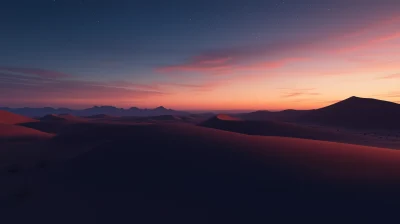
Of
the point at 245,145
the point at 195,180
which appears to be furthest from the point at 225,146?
the point at 195,180

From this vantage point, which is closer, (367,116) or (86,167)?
(86,167)

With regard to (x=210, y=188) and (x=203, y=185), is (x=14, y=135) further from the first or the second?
(x=210, y=188)

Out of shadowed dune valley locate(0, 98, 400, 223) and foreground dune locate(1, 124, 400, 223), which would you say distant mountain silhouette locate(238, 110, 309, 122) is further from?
foreground dune locate(1, 124, 400, 223)

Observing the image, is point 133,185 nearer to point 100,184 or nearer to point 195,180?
point 100,184

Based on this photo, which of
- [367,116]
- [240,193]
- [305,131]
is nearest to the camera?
[240,193]

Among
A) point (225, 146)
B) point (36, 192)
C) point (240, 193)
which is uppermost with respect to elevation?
point (225, 146)

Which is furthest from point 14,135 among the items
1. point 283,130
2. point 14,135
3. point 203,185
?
point 283,130

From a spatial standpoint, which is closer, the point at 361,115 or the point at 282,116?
the point at 361,115
